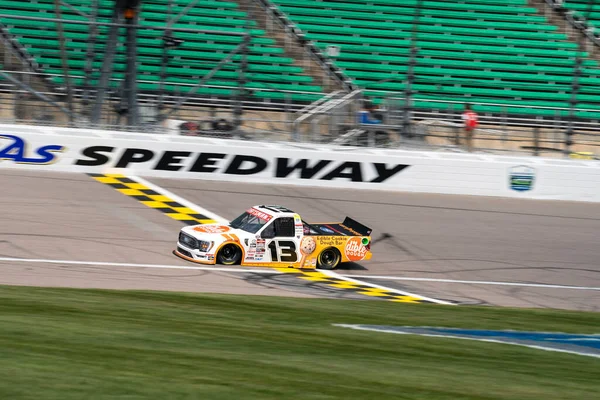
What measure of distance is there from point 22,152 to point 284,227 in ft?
24.5

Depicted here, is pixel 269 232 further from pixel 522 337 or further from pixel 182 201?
pixel 522 337

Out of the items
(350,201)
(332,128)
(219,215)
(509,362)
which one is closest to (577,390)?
(509,362)

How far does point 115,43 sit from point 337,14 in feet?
29.8

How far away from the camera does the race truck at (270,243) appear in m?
12.7

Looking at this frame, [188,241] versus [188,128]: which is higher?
[188,128]

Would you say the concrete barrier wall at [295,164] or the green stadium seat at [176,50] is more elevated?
the green stadium seat at [176,50]

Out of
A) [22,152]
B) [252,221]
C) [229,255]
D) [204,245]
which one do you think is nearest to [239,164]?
[22,152]

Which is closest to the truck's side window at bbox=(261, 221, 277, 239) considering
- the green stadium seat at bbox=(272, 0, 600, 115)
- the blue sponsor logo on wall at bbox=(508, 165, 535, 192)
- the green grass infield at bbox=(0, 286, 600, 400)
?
the green grass infield at bbox=(0, 286, 600, 400)

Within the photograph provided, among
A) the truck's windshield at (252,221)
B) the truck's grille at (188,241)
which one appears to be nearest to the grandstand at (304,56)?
the truck's windshield at (252,221)

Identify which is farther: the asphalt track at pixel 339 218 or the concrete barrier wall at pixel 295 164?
the concrete barrier wall at pixel 295 164

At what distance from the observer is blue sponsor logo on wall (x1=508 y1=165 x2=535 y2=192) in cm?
1948

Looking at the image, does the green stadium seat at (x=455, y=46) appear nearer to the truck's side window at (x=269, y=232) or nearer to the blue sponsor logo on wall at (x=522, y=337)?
the truck's side window at (x=269, y=232)

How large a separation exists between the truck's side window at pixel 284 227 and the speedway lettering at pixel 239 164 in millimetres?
5646

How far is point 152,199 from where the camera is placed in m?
16.6
